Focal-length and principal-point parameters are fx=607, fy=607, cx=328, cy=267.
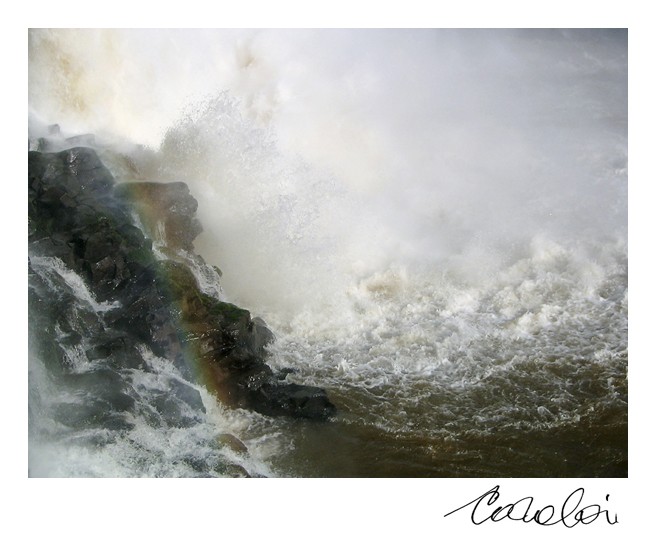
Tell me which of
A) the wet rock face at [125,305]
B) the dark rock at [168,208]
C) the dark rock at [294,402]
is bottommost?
the dark rock at [294,402]

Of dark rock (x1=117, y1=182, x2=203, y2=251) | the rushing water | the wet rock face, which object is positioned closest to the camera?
the rushing water

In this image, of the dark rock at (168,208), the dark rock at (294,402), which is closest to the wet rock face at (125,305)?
the dark rock at (294,402)

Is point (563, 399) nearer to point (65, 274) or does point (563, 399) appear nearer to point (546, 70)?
point (65, 274)

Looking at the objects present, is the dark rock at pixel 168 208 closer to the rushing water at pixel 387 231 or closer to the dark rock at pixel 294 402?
the rushing water at pixel 387 231

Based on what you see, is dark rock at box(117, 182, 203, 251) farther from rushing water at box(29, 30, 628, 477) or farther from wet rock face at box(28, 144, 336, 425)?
rushing water at box(29, 30, 628, 477)

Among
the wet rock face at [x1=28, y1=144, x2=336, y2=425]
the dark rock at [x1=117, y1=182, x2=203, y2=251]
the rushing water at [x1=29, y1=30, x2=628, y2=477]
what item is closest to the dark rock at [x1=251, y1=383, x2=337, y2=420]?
the wet rock face at [x1=28, y1=144, x2=336, y2=425]

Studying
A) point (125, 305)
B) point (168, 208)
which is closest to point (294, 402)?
point (125, 305)
